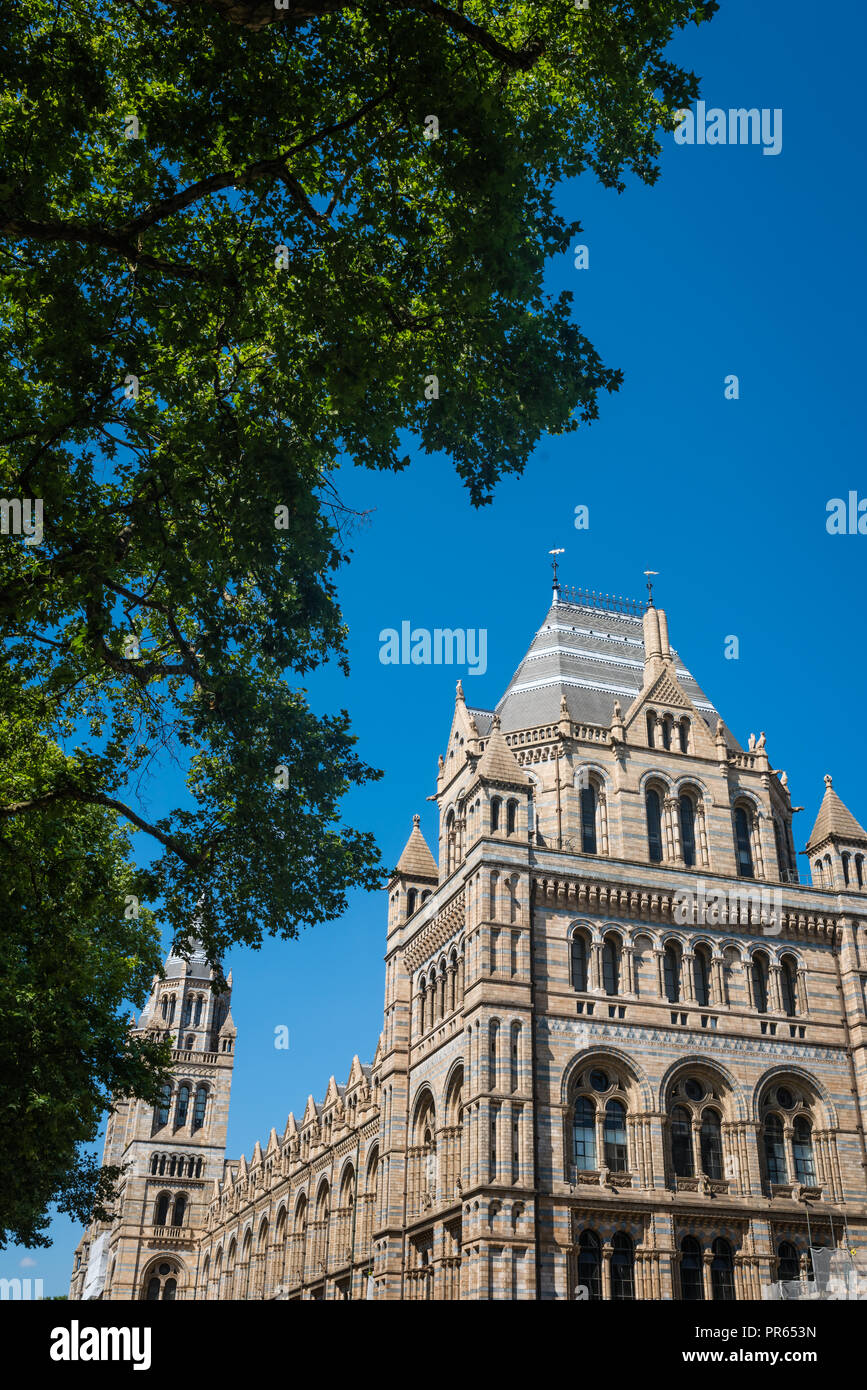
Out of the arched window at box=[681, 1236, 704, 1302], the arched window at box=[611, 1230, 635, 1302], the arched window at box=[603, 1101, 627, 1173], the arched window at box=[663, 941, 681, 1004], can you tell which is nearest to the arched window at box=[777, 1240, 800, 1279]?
the arched window at box=[681, 1236, 704, 1302]

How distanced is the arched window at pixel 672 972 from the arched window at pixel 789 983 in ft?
12.1

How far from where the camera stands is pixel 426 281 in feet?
52.2

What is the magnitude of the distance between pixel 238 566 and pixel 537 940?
21.9 m

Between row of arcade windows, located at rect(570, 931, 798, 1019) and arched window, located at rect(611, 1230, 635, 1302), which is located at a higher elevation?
row of arcade windows, located at rect(570, 931, 798, 1019)

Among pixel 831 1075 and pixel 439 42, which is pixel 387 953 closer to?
pixel 831 1075

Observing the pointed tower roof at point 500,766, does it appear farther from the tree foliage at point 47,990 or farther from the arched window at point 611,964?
the tree foliage at point 47,990

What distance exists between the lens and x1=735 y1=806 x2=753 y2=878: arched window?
41.5 meters

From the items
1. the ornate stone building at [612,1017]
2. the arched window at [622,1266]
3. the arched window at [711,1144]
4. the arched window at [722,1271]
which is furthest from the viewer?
the arched window at [711,1144]

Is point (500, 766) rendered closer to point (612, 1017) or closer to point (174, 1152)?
point (612, 1017)

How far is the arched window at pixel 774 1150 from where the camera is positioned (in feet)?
118

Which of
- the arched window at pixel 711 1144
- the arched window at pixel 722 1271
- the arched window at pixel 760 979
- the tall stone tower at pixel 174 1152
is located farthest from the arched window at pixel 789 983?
the tall stone tower at pixel 174 1152

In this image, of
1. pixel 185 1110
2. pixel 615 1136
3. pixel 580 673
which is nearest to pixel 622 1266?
pixel 615 1136

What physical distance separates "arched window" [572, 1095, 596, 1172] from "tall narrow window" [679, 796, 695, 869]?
30.9 feet

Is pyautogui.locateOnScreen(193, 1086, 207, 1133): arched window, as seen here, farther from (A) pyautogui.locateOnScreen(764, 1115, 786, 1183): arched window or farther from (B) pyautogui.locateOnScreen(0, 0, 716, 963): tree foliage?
(B) pyautogui.locateOnScreen(0, 0, 716, 963): tree foliage
